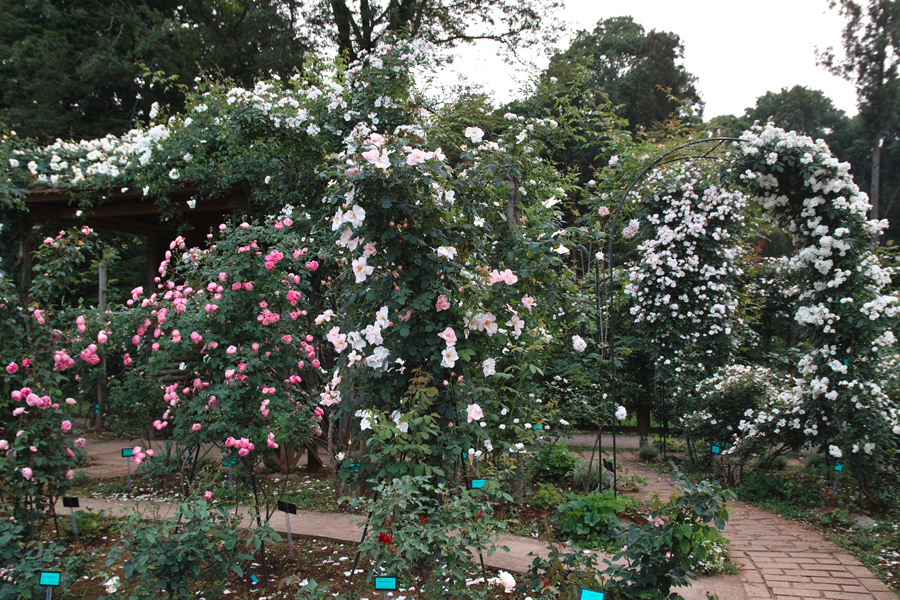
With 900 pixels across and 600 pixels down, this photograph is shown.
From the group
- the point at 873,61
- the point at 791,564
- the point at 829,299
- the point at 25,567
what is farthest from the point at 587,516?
the point at 873,61

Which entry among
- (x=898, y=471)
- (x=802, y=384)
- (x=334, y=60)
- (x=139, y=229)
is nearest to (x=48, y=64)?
(x=139, y=229)

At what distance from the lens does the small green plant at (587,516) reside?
337cm

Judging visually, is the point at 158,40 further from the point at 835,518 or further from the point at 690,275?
the point at 835,518

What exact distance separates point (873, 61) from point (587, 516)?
1715 cm

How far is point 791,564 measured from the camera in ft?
10.4

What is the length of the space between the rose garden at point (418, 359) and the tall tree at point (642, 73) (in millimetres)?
8646

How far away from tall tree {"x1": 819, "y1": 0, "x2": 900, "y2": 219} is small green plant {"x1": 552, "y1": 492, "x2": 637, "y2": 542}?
14.4m

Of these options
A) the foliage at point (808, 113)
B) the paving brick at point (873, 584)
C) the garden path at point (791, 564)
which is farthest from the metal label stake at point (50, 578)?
the foliage at point (808, 113)

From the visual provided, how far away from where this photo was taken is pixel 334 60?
18.6ft

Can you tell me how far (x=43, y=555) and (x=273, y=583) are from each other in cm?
101

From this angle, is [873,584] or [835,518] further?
[835,518]

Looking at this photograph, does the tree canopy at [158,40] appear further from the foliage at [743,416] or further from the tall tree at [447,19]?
the foliage at [743,416]

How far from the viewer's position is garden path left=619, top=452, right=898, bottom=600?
9.14ft

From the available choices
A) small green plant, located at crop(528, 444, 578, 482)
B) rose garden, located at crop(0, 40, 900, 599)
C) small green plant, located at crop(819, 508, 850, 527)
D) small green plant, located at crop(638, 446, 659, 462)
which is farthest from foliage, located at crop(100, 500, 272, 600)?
small green plant, located at crop(638, 446, 659, 462)
